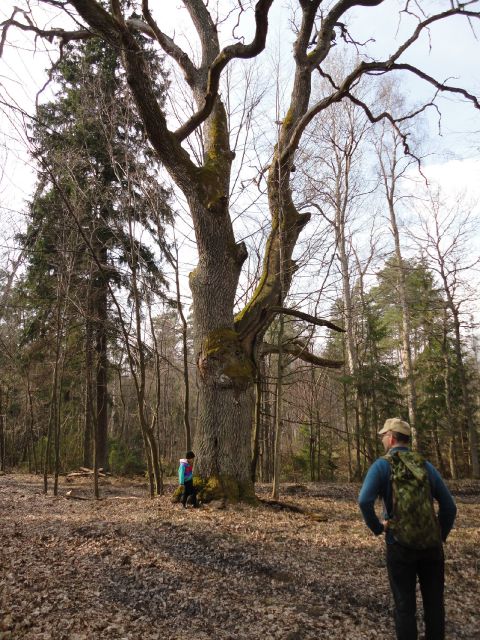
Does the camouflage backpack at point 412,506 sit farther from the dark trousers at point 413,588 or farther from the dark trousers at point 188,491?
the dark trousers at point 188,491

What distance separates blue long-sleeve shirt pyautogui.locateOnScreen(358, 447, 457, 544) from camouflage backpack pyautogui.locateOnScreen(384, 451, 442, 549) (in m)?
0.05

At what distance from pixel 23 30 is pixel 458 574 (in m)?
9.06

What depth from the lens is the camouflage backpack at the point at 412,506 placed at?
2.90 metres

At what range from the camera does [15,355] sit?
17141 mm

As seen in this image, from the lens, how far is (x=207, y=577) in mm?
4570

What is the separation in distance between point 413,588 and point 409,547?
310mm

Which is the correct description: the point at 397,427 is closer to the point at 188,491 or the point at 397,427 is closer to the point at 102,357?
the point at 188,491

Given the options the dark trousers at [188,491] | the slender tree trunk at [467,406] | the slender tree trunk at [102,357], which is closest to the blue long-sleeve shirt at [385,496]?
the dark trousers at [188,491]

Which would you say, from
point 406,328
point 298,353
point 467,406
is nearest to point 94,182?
point 298,353

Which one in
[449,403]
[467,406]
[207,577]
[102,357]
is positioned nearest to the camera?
[207,577]

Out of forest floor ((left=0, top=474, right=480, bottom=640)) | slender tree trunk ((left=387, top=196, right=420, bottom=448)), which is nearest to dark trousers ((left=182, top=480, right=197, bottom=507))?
forest floor ((left=0, top=474, right=480, bottom=640))

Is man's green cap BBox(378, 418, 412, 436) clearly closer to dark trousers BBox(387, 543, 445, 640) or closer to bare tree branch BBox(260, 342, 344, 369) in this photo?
dark trousers BBox(387, 543, 445, 640)

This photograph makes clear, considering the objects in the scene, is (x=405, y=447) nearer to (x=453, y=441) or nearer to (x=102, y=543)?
(x=102, y=543)

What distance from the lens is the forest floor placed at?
11.6ft
